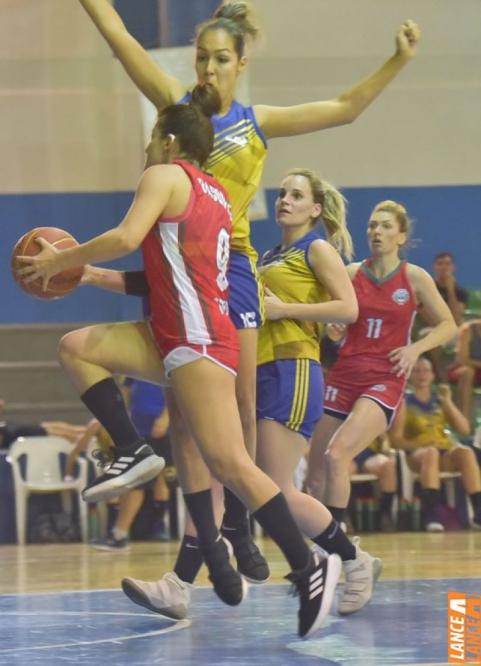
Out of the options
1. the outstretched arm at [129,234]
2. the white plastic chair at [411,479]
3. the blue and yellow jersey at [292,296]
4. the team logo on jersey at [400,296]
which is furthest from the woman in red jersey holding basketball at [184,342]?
the white plastic chair at [411,479]

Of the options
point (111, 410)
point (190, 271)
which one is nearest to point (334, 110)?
point (190, 271)

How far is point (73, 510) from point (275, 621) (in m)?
4.36

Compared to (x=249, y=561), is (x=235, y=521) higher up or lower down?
higher up

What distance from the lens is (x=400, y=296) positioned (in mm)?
6219

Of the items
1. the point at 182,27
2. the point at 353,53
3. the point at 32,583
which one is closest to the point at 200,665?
the point at 32,583

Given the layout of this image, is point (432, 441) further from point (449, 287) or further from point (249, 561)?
point (249, 561)

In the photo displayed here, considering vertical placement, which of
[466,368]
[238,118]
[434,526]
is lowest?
[434,526]

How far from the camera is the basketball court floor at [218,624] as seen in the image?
417cm

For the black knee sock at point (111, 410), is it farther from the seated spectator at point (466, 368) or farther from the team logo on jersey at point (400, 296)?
the seated spectator at point (466, 368)

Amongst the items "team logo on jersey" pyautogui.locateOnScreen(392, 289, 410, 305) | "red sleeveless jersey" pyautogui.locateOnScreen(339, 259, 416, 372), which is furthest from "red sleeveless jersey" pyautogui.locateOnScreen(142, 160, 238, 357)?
"team logo on jersey" pyautogui.locateOnScreen(392, 289, 410, 305)

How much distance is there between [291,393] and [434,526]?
438 centimetres

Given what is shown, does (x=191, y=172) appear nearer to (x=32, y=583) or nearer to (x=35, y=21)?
(x=32, y=583)

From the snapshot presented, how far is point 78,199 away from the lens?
11703 millimetres

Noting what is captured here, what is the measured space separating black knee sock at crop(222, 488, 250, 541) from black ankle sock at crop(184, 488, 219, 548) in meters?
0.38
